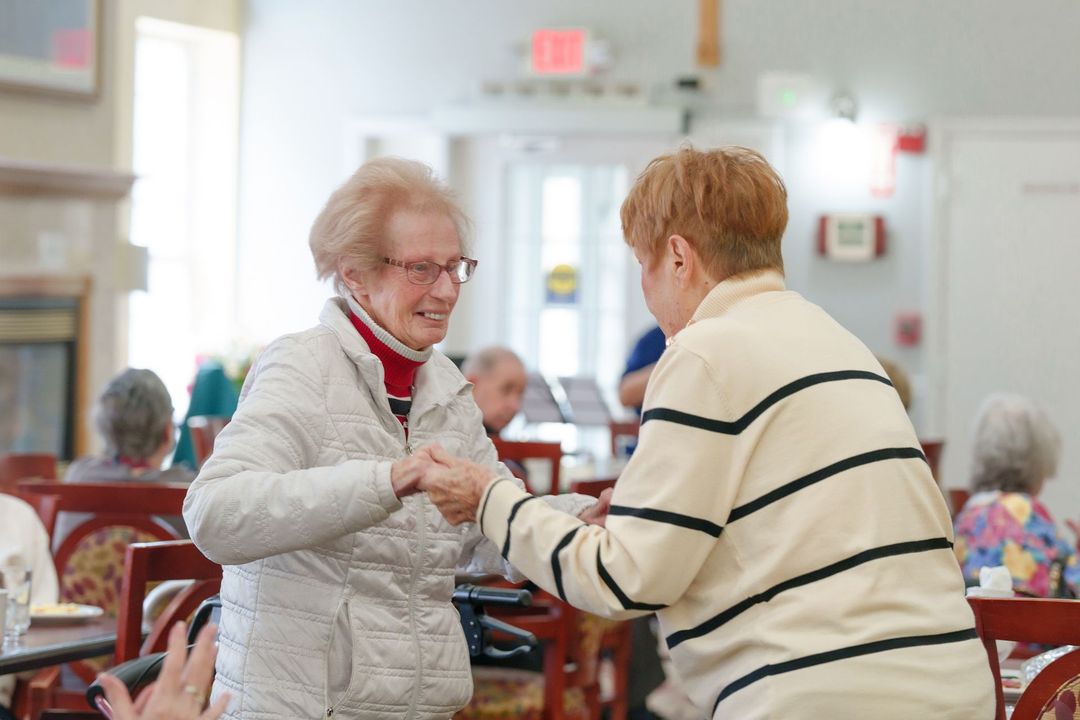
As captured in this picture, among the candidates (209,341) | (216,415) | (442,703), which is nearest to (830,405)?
(442,703)

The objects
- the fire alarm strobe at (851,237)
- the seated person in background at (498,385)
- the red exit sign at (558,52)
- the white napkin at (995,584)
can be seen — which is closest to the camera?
the white napkin at (995,584)

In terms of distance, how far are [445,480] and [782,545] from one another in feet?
1.49

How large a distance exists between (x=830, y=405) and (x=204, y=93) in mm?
8316

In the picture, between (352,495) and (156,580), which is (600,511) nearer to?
(352,495)

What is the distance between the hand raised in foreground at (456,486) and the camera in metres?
1.93

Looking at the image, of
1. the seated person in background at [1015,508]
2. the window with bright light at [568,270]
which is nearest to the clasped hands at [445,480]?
the seated person in background at [1015,508]

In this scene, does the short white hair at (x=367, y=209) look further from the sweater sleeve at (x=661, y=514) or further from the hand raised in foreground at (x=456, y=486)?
the sweater sleeve at (x=661, y=514)

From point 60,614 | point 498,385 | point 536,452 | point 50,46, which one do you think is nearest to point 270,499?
point 60,614

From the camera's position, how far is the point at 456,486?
1.93 meters

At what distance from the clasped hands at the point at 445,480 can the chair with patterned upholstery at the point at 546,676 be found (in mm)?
1553

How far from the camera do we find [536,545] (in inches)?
72.8

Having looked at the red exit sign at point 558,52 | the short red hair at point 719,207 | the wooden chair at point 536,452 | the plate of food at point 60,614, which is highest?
the red exit sign at point 558,52

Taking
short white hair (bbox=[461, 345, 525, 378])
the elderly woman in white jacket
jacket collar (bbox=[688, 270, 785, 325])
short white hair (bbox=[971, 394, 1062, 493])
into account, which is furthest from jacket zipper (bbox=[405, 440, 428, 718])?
short white hair (bbox=[461, 345, 525, 378])

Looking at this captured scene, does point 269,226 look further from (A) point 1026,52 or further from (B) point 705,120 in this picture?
(A) point 1026,52
